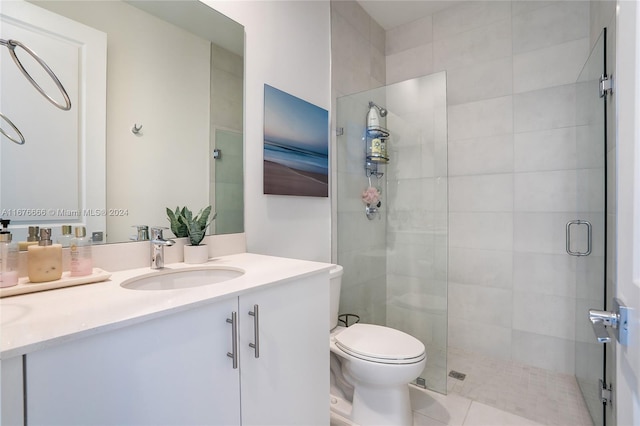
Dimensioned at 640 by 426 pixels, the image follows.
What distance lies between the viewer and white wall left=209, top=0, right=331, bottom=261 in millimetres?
1571

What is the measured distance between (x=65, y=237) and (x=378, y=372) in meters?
1.36

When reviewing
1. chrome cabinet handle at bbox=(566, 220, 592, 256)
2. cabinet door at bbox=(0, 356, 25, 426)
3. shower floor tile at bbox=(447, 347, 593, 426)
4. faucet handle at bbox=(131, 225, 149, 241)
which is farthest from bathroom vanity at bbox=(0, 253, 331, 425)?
chrome cabinet handle at bbox=(566, 220, 592, 256)

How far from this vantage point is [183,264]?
1222 mm

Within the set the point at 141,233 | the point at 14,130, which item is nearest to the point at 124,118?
the point at 14,130

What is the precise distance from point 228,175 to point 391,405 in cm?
139

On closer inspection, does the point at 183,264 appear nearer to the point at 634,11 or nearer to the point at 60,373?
the point at 60,373

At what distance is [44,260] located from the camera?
2.77ft

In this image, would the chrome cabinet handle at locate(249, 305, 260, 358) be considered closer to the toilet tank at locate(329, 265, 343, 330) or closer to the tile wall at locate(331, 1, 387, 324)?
the toilet tank at locate(329, 265, 343, 330)

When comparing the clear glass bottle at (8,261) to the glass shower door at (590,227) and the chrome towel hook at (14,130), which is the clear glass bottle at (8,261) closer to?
the chrome towel hook at (14,130)

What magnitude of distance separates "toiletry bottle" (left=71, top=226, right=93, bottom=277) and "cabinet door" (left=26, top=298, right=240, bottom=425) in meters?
0.42

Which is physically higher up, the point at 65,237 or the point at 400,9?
the point at 400,9

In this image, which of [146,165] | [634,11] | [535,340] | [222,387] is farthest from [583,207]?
[146,165]

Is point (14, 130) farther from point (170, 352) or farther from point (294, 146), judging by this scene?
point (294, 146)

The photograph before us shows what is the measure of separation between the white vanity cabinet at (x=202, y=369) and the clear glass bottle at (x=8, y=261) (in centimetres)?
40
